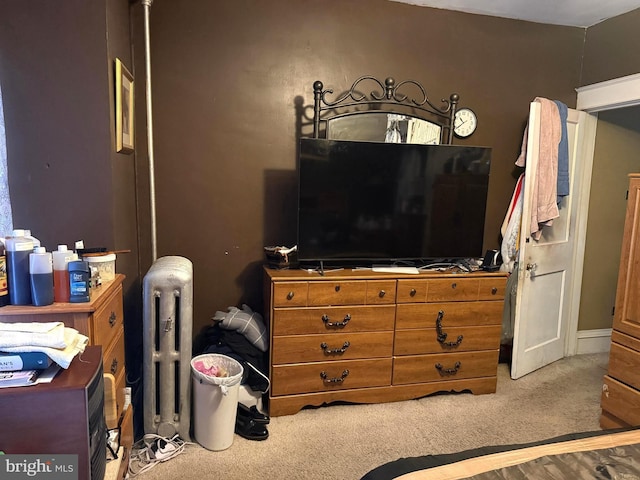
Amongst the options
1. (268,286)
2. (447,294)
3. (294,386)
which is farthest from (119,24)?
(447,294)

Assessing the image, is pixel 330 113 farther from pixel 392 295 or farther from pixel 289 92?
pixel 392 295

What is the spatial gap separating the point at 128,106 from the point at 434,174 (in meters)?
1.82

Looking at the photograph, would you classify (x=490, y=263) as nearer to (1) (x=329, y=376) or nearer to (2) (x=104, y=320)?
(1) (x=329, y=376)

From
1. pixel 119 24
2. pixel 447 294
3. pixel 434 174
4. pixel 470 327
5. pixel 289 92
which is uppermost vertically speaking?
pixel 119 24

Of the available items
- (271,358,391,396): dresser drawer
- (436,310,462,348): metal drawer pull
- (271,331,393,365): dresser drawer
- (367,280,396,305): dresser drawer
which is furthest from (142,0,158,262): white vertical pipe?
(436,310,462,348): metal drawer pull

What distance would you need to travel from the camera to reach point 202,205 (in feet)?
9.42

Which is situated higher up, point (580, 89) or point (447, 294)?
point (580, 89)

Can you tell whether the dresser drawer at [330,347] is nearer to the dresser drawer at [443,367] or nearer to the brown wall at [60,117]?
the dresser drawer at [443,367]

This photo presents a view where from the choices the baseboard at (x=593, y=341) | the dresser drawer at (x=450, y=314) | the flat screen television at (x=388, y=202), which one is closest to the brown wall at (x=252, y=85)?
the flat screen television at (x=388, y=202)

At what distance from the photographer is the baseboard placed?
3764 millimetres

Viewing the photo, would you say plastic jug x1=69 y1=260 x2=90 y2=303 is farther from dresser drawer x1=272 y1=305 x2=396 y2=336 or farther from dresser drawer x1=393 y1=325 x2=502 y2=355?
dresser drawer x1=393 y1=325 x2=502 y2=355

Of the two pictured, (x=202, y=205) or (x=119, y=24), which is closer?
(x=119, y=24)

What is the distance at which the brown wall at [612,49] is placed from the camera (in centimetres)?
304
